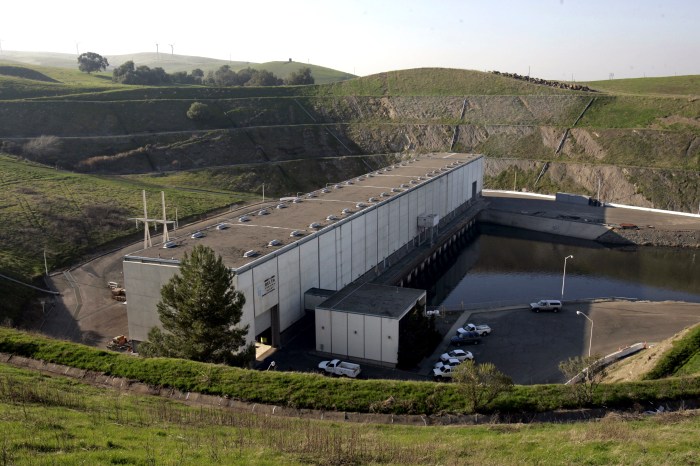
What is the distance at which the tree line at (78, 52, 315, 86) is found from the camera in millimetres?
133875

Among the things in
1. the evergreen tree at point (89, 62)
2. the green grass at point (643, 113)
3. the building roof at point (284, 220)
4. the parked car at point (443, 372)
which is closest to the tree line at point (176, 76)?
the evergreen tree at point (89, 62)

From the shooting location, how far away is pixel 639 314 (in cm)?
4419

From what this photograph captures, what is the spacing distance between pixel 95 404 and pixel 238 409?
19.0 feet

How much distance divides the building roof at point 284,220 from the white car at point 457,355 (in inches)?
525

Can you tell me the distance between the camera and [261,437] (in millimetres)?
18172

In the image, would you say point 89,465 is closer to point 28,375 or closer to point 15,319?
point 28,375

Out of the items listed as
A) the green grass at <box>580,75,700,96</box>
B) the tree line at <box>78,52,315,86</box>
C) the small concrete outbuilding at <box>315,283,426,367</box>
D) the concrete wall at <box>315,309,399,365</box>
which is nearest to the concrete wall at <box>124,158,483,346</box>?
the concrete wall at <box>315,309,399,365</box>

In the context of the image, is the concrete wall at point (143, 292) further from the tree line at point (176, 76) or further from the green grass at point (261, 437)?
the tree line at point (176, 76)

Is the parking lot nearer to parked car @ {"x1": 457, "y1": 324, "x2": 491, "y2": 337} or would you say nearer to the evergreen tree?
parked car @ {"x1": 457, "y1": 324, "x2": 491, "y2": 337}

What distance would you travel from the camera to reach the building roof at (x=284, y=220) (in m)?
38.7

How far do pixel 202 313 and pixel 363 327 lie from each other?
463 inches

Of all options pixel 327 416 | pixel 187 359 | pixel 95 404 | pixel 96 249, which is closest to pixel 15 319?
pixel 96 249

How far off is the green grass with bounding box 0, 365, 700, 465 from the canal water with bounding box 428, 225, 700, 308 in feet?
93.2

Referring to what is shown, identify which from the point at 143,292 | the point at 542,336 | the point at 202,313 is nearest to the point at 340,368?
the point at 202,313
